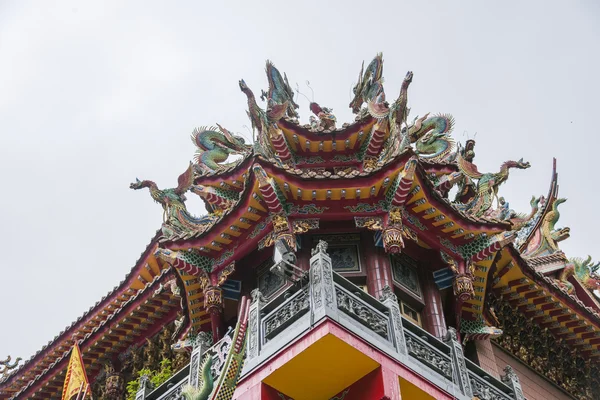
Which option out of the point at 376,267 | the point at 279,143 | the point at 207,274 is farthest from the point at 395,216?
the point at 207,274

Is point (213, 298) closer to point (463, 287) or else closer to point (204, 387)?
point (204, 387)

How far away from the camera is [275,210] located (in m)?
14.7

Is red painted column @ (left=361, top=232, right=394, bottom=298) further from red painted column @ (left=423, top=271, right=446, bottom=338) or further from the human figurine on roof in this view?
the human figurine on roof

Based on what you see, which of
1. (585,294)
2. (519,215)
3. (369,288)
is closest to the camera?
(369,288)

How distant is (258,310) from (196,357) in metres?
2.05

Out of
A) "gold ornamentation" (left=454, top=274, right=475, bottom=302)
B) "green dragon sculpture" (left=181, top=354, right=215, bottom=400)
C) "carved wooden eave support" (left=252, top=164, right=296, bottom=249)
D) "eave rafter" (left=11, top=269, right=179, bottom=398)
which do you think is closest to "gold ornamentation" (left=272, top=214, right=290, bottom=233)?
"carved wooden eave support" (left=252, top=164, right=296, bottom=249)

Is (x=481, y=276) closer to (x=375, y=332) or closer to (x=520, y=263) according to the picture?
(x=520, y=263)

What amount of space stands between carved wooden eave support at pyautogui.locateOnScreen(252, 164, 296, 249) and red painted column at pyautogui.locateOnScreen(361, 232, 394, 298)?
1.33 meters

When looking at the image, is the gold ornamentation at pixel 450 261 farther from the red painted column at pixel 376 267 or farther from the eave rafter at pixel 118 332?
the eave rafter at pixel 118 332

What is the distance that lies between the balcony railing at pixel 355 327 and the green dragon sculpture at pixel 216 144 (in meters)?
5.17

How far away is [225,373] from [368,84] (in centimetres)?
776

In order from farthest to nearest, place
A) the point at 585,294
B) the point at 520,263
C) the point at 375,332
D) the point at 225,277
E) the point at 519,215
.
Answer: the point at 585,294
the point at 519,215
the point at 520,263
the point at 225,277
the point at 375,332

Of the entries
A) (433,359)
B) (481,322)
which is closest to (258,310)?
(433,359)

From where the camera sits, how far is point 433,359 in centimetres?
1284
